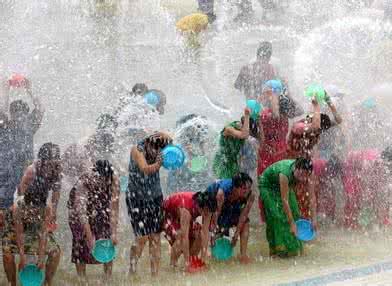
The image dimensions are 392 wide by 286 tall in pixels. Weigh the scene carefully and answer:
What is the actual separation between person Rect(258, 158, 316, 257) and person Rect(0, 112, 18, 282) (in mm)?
2167

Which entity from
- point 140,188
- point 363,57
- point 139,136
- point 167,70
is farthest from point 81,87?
point 140,188

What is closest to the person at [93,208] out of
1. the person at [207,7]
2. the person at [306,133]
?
the person at [306,133]

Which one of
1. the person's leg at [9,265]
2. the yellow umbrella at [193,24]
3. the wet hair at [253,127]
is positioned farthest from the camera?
the yellow umbrella at [193,24]

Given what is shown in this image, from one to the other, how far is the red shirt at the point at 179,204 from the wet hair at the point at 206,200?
0.17 ft

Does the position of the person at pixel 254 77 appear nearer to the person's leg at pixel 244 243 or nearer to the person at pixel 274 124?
the person at pixel 274 124

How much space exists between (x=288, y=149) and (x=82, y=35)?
6.27 metres

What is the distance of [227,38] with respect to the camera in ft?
47.2

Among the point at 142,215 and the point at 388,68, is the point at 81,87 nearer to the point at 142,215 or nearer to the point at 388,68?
the point at 388,68

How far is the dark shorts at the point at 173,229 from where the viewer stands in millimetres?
7109

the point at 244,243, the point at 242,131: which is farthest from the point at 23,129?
the point at 244,243

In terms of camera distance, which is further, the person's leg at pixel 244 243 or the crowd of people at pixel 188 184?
the person's leg at pixel 244 243

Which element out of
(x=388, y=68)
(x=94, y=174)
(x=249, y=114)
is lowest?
(x=94, y=174)

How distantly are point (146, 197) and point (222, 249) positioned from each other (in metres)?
0.89

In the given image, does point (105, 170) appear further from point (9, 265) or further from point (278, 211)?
point (278, 211)
